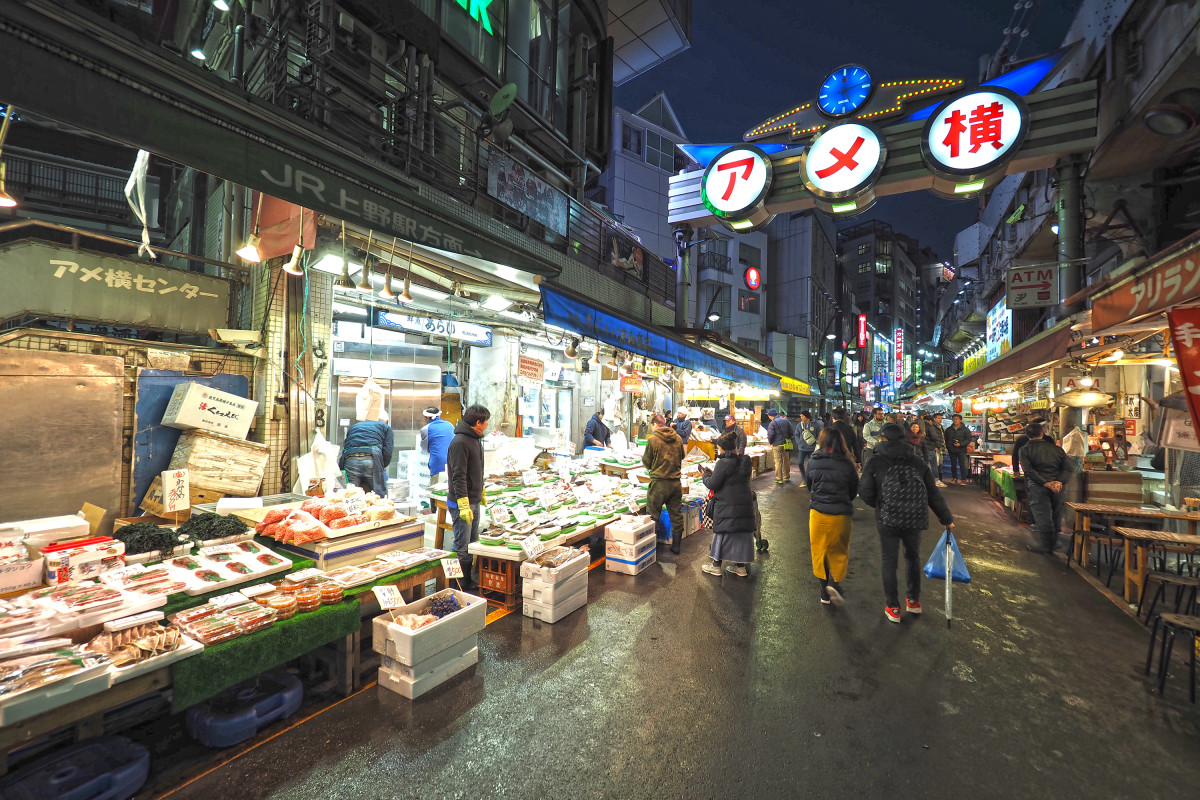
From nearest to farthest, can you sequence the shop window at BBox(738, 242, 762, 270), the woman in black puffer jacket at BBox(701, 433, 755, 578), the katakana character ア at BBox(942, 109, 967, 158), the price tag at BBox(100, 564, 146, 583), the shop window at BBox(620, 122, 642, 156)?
the price tag at BBox(100, 564, 146, 583) → the woman in black puffer jacket at BBox(701, 433, 755, 578) → the katakana character ア at BBox(942, 109, 967, 158) → the shop window at BBox(620, 122, 642, 156) → the shop window at BBox(738, 242, 762, 270)

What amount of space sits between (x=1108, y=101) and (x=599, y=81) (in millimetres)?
11859

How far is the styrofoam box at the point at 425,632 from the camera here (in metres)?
3.93

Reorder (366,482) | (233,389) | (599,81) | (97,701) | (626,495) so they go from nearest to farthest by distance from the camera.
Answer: (97,701)
(233,389)
(366,482)
(626,495)
(599,81)

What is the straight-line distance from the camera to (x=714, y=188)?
1165 centimetres

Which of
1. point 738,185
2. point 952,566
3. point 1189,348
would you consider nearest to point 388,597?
point 952,566

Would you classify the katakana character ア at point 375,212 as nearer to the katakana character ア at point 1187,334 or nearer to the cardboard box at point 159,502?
the cardboard box at point 159,502

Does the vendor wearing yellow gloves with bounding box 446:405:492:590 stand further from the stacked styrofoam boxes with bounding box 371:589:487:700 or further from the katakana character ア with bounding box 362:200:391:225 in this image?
the katakana character ア with bounding box 362:200:391:225

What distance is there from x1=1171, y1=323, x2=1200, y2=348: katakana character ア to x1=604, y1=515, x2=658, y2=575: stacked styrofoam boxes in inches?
228

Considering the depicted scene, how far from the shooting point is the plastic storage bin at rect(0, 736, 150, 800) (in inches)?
102

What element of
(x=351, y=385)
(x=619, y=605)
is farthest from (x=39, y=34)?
(x=351, y=385)

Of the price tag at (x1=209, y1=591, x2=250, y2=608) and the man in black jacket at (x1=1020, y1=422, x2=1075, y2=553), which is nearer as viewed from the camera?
the price tag at (x1=209, y1=591, x2=250, y2=608)

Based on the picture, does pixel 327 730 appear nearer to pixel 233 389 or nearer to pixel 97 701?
pixel 97 701

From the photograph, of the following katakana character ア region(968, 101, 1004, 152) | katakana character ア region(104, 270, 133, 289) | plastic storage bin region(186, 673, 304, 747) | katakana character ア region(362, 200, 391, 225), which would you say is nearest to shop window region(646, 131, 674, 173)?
katakana character ア region(968, 101, 1004, 152)

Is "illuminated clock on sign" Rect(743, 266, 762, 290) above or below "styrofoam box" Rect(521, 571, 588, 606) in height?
above
